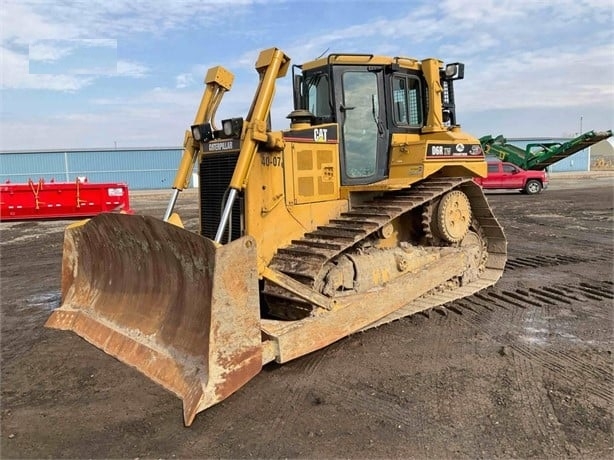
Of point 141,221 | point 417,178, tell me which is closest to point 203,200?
point 141,221

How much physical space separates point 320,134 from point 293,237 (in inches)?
45.9

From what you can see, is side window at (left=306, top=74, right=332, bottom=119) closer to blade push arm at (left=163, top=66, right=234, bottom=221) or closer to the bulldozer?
the bulldozer

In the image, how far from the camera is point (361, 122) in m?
6.14

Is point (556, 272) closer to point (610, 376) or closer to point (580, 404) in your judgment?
point (610, 376)

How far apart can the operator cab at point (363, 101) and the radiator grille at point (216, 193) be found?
1.19 m

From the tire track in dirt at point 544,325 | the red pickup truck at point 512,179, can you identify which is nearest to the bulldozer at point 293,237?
the tire track in dirt at point 544,325

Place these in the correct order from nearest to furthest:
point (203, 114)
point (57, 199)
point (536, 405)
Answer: point (536, 405) → point (203, 114) → point (57, 199)

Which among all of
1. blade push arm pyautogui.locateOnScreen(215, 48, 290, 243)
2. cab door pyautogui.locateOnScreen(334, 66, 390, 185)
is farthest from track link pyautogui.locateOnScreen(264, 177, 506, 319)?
blade push arm pyautogui.locateOnScreen(215, 48, 290, 243)

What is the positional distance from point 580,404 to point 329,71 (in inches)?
161

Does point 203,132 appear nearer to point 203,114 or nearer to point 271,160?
point 203,114

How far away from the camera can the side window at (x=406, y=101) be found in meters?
6.42

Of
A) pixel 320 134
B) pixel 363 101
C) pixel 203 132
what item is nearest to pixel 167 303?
pixel 203 132

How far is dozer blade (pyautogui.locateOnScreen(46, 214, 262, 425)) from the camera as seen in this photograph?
12.2 ft

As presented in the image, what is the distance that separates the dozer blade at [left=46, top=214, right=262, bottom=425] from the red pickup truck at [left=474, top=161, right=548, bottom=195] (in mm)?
20659
